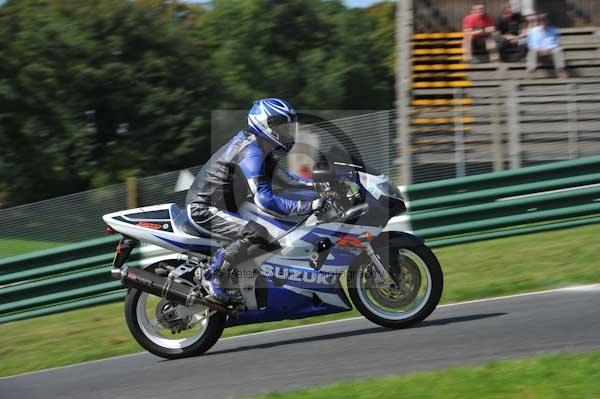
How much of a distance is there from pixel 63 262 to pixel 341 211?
5.00 metres

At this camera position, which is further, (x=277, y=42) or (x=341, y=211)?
(x=277, y=42)

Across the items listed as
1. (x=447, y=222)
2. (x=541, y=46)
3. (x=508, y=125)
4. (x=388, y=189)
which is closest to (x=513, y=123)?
(x=508, y=125)

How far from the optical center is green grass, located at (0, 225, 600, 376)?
27.4 ft

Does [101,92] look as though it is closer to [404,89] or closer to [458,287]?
[404,89]

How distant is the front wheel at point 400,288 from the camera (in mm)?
6902

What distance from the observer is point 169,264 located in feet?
24.3

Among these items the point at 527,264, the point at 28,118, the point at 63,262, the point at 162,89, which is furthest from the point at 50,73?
the point at 527,264

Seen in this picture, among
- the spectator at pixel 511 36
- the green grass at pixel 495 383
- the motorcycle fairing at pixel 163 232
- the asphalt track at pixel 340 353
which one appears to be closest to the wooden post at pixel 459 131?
the spectator at pixel 511 36

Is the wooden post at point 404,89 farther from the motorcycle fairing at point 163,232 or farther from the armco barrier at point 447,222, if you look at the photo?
the motorcycle fairing at point 163,232

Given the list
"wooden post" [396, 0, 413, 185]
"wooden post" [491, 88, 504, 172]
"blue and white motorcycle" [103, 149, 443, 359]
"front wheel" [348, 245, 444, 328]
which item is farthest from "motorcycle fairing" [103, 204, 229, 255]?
"wooden post" [491, 88, 504, 172]

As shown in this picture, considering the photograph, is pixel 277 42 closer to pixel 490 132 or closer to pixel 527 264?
pixel 490 132

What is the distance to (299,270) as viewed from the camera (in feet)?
23.2

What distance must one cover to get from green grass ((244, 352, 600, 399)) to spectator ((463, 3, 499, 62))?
10.9 m

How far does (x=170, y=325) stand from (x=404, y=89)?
32.9 ft
